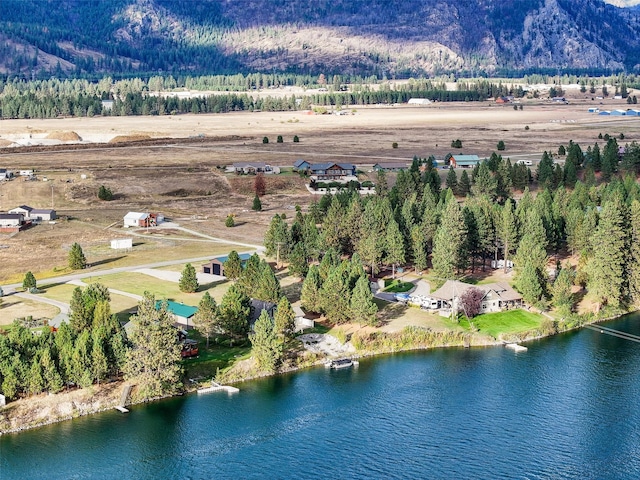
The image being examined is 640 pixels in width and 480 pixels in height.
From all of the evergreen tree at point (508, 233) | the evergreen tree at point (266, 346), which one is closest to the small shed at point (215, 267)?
the evergreen tree at point (266, 346)

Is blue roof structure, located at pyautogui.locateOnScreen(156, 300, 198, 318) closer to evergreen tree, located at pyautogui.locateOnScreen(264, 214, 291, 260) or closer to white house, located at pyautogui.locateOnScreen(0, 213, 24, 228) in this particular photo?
evergreen tree, located at pyautogui.locateOnScreen(264, 214, 291, 260)

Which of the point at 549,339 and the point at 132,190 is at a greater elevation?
the point at 132,190

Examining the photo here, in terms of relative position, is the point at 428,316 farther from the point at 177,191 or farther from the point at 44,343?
the point at 177,191

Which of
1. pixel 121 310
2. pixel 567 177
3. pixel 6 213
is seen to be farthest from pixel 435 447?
pixel 567 177

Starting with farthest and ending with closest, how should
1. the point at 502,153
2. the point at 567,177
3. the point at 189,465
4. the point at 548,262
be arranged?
1. the point at 502,153
2. the point at 567,177
3. the point at 548,262
4. the point at 189,465

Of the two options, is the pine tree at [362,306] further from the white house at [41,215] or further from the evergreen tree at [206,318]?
the white house at [41,215]

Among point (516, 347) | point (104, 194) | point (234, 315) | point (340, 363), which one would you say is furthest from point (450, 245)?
point (104, 194)
